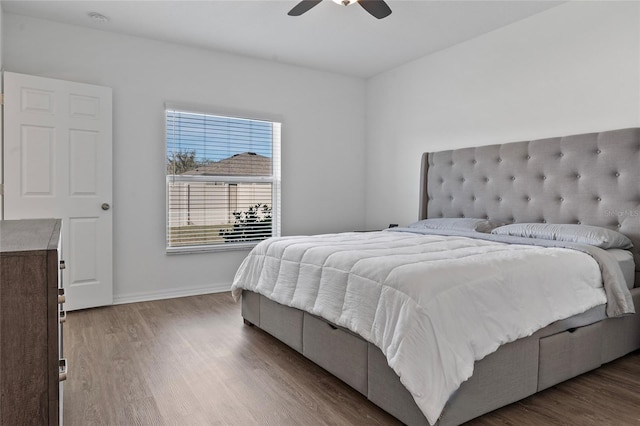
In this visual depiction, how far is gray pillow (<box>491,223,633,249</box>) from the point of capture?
2.56 m

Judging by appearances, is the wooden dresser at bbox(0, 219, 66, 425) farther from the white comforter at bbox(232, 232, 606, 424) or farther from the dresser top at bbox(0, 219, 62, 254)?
the white comforter at bbox(232, 232, 606, 424)

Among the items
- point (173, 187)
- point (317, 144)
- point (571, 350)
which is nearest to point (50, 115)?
point (173, 187)

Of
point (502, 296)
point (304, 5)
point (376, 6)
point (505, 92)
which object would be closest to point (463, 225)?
point (505, 92)

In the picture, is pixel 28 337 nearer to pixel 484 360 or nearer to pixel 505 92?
pixel 484 360

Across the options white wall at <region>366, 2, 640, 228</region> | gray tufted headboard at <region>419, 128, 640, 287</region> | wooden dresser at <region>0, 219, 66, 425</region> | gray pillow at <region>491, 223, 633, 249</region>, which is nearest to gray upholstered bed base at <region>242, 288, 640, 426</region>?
gray pillow at <region>491, 223, 633, 249</region>

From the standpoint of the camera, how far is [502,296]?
1870mm

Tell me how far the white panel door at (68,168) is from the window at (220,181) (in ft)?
1.97

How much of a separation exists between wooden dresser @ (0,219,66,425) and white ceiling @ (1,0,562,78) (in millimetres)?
2734

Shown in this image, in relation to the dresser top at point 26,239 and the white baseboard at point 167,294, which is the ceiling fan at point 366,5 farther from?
the white baseboard at point 167,294

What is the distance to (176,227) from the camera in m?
4.15

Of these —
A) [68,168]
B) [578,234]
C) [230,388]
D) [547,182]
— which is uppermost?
[68,168]

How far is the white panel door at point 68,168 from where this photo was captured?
10.8ft

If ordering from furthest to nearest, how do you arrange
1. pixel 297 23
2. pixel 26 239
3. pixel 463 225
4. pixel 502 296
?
1. pixel 297 23
2. pixel 463 225
3. pixel 502 296
4. pixel 26 239

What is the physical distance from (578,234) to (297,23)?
8.82 feet
